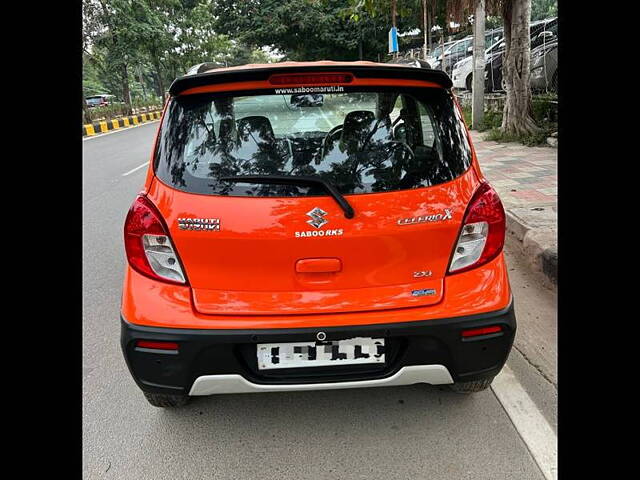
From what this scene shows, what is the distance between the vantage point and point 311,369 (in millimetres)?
1969

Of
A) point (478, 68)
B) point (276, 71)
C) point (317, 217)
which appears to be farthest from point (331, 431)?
point (478, 68)

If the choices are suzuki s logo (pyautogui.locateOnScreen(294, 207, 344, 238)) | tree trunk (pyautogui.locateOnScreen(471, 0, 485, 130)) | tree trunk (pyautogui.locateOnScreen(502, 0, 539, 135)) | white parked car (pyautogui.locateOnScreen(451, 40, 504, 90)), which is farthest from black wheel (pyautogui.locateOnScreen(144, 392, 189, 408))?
white parked car (pyautogui.locateOnScreen(451, 40, 504, 90))

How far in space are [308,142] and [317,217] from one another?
433 mm

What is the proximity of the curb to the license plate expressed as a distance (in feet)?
7.92

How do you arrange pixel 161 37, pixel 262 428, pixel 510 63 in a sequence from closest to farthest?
pixel 262 428 → pixel 510 63 → pixel 161 37

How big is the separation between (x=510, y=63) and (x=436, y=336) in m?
8.86

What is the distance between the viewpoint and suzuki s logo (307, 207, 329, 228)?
6.28ft

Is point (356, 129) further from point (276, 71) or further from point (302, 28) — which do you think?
point (302, 28)

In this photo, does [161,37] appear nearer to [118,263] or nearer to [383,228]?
[118,263]

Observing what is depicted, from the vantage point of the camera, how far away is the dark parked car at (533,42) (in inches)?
427

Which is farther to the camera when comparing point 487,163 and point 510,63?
point 510,63

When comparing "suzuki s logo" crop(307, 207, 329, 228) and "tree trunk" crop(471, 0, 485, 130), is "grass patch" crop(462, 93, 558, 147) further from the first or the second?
"suzuki s logo" crop(307, 207, 329, 228)

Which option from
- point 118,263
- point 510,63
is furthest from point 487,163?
point 118,263

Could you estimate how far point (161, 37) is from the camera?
2628 centimetres
